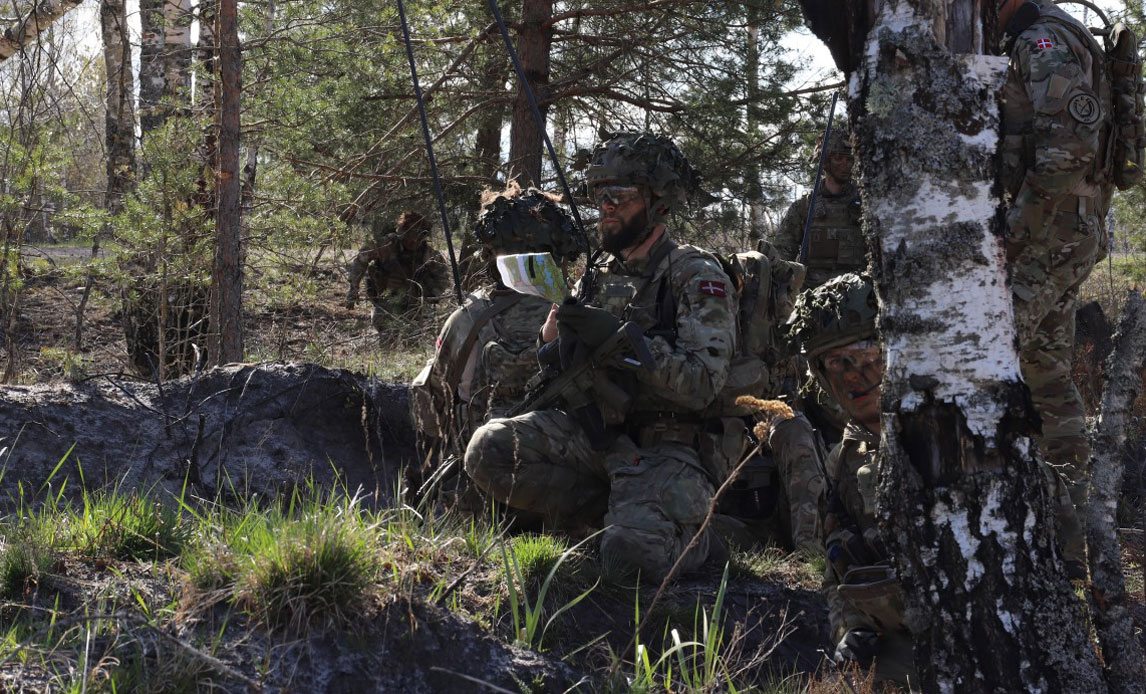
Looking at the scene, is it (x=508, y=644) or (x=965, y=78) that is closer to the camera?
(x=965, y=78)

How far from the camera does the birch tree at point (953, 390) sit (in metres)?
2.51

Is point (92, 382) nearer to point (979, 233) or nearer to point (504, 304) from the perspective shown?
point (504, 304)

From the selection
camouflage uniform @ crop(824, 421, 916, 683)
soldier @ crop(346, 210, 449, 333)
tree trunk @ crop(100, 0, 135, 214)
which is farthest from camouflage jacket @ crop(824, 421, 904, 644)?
soldier @ crop(346, 210, 449, 333)

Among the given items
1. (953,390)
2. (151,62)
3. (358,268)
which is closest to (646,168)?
(953,390)

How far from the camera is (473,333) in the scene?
5.16m

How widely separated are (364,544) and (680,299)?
2.05 meters

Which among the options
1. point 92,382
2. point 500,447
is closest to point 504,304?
point 500,447

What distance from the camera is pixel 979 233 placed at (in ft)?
8.46

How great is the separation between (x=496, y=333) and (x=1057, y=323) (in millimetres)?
2555

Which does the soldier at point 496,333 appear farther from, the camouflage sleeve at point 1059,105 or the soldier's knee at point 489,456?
the camouflage sleeve at point 1059,105

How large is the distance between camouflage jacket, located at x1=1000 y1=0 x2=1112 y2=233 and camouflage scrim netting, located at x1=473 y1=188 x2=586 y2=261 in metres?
1.95

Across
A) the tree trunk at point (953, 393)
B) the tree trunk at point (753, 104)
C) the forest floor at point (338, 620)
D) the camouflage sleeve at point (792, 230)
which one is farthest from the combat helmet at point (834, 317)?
the tree trunk at point (753, 104)

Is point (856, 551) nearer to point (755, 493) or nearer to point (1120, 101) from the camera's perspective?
point (755, 493)

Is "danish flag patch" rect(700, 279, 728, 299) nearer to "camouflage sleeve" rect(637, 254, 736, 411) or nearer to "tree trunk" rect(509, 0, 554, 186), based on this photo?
"camouflage sleeve" rect(637, 254, 736, 411)
